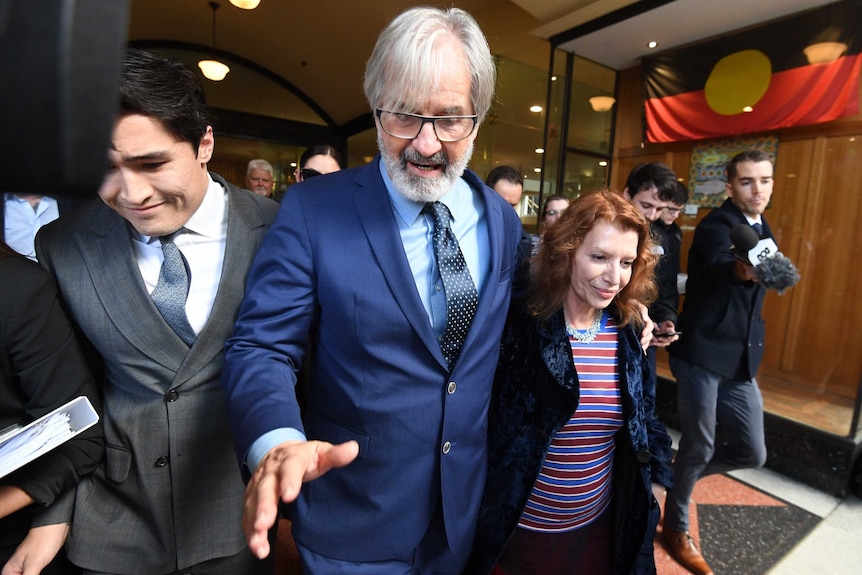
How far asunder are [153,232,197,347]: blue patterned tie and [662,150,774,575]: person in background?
2.13m

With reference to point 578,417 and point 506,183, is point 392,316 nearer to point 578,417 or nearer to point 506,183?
point 578,417

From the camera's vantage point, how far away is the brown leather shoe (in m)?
2.05

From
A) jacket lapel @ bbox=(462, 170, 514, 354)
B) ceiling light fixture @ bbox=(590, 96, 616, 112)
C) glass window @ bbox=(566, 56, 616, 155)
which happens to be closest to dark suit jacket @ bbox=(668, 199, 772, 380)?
jacket lapel @ bbox=(462, 170, 514, 354)

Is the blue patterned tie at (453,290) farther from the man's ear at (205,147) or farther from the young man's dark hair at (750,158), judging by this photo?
the young man's dark hair at (750,158)

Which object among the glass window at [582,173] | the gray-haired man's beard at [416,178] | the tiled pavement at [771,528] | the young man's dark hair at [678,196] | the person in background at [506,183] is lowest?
the tiled pavement at [771,528]

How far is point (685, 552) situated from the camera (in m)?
2.11

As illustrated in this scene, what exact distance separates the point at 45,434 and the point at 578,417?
117cm

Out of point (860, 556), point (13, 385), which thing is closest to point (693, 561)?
point (860, 556)

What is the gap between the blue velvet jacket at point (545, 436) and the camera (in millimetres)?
1263

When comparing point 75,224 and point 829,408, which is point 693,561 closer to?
point 829,408

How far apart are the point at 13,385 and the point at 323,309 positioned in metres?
0.61

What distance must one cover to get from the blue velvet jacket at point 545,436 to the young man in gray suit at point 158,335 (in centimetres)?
67

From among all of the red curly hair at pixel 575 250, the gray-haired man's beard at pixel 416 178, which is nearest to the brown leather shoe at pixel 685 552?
the red curly hair at pixel 575 250

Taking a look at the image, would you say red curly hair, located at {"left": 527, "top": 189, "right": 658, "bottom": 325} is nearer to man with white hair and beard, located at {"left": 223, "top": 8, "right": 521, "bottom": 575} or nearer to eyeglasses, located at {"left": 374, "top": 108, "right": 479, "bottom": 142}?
man with white hair and beard, located at {"left": 223, "top": 8, "right": 521, "bottom": 575}
